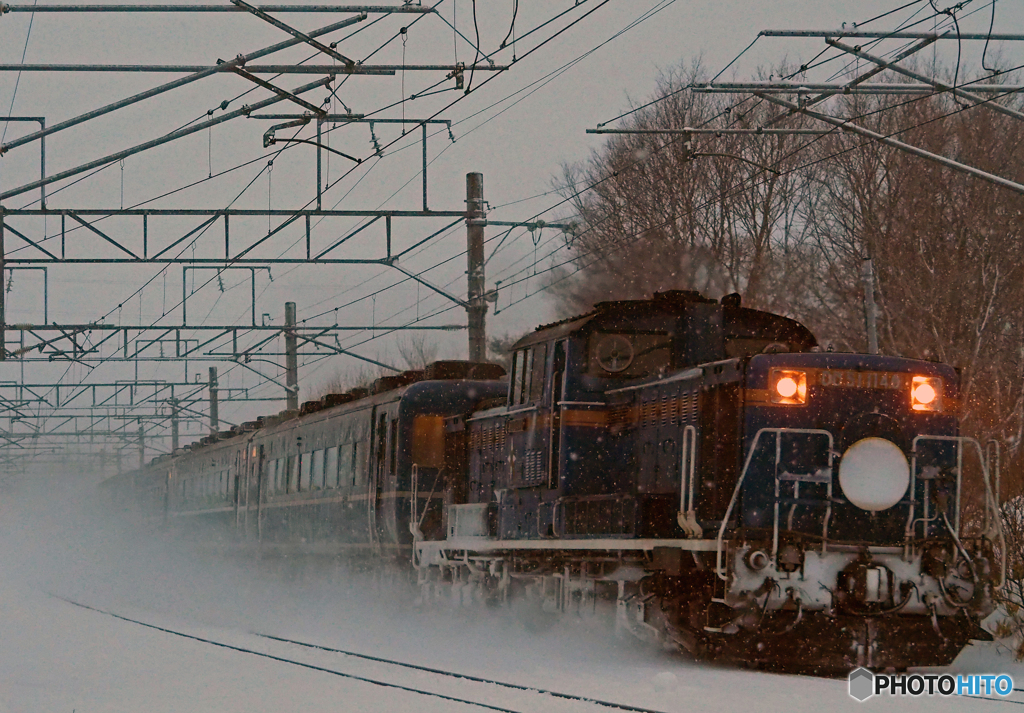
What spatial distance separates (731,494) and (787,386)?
3.48 ft

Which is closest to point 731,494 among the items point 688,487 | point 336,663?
point 688,487

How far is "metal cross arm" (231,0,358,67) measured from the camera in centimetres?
1284

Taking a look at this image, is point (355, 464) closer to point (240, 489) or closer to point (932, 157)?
point (240, 489)

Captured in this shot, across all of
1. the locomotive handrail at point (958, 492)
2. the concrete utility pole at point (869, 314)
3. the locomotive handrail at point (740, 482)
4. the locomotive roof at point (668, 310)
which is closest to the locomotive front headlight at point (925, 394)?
the locomotive handrail at point (958, 492)

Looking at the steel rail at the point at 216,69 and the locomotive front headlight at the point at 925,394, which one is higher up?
the steel rail at the point at 216,69

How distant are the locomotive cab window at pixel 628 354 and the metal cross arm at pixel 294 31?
12.3 feet

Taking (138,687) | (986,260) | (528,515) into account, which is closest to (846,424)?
(528,515)

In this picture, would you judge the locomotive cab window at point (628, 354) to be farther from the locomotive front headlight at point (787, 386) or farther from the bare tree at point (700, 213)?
the bare tree at point (700, 213)

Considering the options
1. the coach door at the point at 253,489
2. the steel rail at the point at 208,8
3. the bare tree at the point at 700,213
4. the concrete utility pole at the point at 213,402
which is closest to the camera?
the steel rail at the point at 208,8

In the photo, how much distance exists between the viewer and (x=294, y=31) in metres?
13.1

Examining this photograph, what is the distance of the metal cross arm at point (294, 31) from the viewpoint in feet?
42.1

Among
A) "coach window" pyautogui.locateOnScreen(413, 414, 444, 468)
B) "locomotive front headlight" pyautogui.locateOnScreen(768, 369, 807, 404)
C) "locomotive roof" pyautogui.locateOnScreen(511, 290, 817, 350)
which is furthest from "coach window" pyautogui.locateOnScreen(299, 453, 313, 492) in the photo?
"locomotive front headlight" pyautogui.locateOnScreen(768, 369, 807, 404)

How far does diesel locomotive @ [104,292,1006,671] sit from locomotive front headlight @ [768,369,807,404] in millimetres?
15

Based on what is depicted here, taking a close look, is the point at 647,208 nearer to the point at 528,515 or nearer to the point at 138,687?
the point at 528,515
